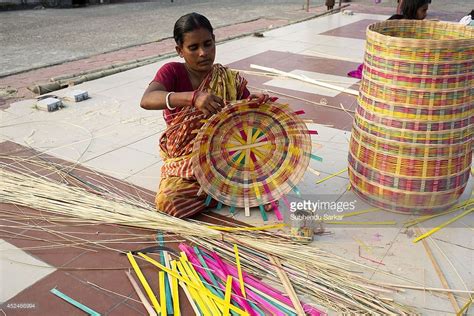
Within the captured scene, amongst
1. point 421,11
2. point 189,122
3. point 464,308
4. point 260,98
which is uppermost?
point 421,11

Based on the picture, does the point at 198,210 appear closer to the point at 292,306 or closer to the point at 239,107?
the point at 239,107

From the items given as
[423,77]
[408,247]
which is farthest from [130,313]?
[423,77]

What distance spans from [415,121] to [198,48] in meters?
1.01

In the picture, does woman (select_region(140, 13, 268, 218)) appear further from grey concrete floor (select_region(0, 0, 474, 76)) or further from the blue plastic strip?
grey concrete floor (select_region(0, 0, 474, 76))

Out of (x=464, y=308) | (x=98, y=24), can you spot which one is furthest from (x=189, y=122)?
(x=98, y=24)

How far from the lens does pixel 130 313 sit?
1.63m

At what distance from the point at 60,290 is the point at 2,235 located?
1.72 feet

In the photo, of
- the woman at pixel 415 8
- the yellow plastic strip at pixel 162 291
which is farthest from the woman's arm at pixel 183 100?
the woman at pixel 415 8

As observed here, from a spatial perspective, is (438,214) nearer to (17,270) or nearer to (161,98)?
(161,98)

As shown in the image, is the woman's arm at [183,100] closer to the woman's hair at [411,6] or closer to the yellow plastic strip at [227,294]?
the yellow plastic strip at [227,294]

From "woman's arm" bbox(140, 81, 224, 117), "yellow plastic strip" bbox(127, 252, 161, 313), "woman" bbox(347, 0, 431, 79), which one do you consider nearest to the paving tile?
"yellow plastic strip" bbox(127, 252, 161, 313)

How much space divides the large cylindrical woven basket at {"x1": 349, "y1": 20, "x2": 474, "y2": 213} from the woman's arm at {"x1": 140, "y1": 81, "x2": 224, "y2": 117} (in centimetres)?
71

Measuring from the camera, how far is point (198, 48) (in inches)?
83.0

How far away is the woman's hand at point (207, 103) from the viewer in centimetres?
195
